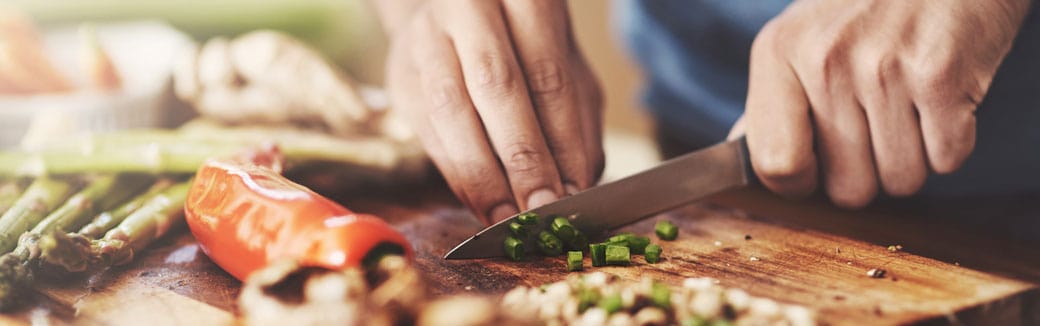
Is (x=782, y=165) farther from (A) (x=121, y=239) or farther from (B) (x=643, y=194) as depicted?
(A) (x=121, y=239)

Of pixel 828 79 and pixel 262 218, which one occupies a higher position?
pixel 828 79

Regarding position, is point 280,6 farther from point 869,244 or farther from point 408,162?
point 869,244

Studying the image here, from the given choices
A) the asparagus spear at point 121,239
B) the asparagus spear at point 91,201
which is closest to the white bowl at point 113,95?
the asparagus spear at point 91,201

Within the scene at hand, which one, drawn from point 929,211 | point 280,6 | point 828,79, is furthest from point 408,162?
point 280,6

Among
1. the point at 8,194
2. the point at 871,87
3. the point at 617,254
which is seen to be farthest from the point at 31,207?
the point at 871,87

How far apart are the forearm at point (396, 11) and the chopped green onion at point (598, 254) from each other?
571mm

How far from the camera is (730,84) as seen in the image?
1.68 m

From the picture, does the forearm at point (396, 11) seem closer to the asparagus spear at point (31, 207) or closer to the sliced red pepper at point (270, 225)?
the sliced red pepper at point (270, 225)

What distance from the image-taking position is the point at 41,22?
294 cm

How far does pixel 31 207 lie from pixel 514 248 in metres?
0.66

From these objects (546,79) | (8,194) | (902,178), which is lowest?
(8,194)

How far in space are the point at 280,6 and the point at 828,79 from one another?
2544 mm

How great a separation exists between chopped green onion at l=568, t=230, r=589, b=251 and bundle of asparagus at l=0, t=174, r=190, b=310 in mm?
539

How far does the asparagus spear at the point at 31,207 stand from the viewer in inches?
42.7
